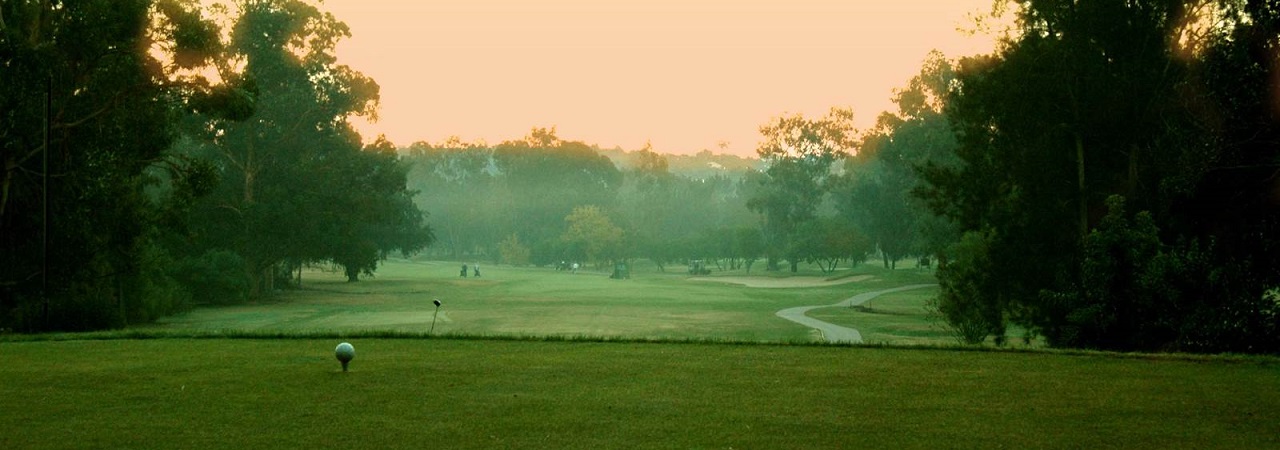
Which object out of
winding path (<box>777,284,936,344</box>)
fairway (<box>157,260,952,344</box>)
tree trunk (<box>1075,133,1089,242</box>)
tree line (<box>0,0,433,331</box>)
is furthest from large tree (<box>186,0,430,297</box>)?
tree trunk (<box>1075,133,1089,242</box>)

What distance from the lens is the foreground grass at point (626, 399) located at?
26.2 feet

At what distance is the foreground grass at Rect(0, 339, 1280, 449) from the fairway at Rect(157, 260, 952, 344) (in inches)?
348

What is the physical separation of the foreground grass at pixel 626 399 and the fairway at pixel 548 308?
8.83m

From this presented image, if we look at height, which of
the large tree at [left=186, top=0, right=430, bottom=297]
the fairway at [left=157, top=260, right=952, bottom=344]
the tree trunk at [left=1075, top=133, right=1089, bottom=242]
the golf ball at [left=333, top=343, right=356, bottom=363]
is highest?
the large tree at [left=186, top=0, right=430, bottom=297]

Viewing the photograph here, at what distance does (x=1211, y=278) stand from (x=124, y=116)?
2800 cm

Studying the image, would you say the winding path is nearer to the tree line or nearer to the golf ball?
the golf ball

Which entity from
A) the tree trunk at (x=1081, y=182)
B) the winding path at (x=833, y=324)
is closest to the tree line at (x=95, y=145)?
the winding path at (x=833, y=324)

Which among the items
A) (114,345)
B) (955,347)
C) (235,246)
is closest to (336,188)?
(235,246)

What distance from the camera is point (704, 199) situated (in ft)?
555

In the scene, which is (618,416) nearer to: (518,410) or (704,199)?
(518,410)

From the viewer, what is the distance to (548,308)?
5506cm

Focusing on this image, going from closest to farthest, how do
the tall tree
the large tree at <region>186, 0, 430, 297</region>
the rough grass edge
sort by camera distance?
the rough grass edge < the large tree at <region>186, 0, 430, 297</region> < the tall tree

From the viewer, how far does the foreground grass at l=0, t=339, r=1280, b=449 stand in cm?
799

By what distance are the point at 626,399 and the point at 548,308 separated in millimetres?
45600
